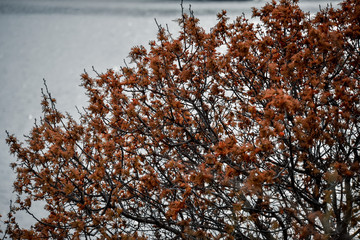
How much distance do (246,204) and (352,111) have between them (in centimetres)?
211

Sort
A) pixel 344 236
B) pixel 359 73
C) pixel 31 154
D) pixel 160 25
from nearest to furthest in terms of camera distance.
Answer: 1. pixel 344 236
2. pixel 160 25
3. pixel 359 73
4. pixel 31 154

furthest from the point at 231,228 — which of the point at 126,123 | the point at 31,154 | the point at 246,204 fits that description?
the point at 31,154

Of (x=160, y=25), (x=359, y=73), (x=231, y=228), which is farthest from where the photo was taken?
(x=359, y=73)

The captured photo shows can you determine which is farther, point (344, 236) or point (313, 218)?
point (344, 236)

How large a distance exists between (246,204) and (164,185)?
1395mm

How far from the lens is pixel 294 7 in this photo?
454cm

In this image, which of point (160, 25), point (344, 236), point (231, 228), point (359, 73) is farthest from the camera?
point (359, 73)

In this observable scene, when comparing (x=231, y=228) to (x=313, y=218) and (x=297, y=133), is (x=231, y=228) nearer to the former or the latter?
(x=313, y=218)

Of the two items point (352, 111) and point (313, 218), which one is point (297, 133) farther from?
point (352, 111)

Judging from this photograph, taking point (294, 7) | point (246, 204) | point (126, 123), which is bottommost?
point (246, 204)

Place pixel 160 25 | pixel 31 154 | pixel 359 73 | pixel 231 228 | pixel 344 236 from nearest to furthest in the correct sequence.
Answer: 1. pixel 231 228
2. pixel 344 236
3. pixel 160 25
4. pixel 359 73
5. pixel 31 154

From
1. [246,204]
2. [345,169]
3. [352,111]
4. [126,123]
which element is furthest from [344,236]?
[126,123]

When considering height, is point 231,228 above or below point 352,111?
below

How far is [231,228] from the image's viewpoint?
2949mm
